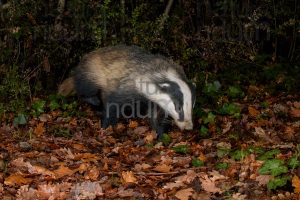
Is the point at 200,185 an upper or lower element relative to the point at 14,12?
lower

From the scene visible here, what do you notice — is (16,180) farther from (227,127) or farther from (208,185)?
(227,127)

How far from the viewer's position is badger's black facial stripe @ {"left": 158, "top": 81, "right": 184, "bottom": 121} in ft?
18.7

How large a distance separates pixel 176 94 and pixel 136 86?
0.71m

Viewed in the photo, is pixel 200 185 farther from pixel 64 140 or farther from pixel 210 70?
pixel 210 70

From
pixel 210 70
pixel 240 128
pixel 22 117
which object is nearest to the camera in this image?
pixel 240 128

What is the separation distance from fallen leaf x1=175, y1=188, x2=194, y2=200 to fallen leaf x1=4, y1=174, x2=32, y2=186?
1358 mm

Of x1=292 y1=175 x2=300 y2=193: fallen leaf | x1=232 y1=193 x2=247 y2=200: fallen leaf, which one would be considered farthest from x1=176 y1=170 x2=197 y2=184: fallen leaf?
x1=292 y1=175 x2=300 y2=193: fallen leaf

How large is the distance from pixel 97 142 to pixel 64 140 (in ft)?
1.26

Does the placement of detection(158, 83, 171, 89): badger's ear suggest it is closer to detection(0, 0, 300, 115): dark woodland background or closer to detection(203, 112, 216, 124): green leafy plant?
detection(203, 112, 216, 124): green leafy plant

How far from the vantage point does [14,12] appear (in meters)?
8.14

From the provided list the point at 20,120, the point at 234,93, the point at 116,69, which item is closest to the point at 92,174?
the point at 116,69

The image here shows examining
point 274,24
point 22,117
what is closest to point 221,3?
point 274,24

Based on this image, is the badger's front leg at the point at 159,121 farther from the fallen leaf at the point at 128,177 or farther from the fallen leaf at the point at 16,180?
the fallen leaf at the point at 16,180

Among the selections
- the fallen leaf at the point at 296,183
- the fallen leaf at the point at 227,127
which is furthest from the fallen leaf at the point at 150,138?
the fallen leaf at the point at 296,183
